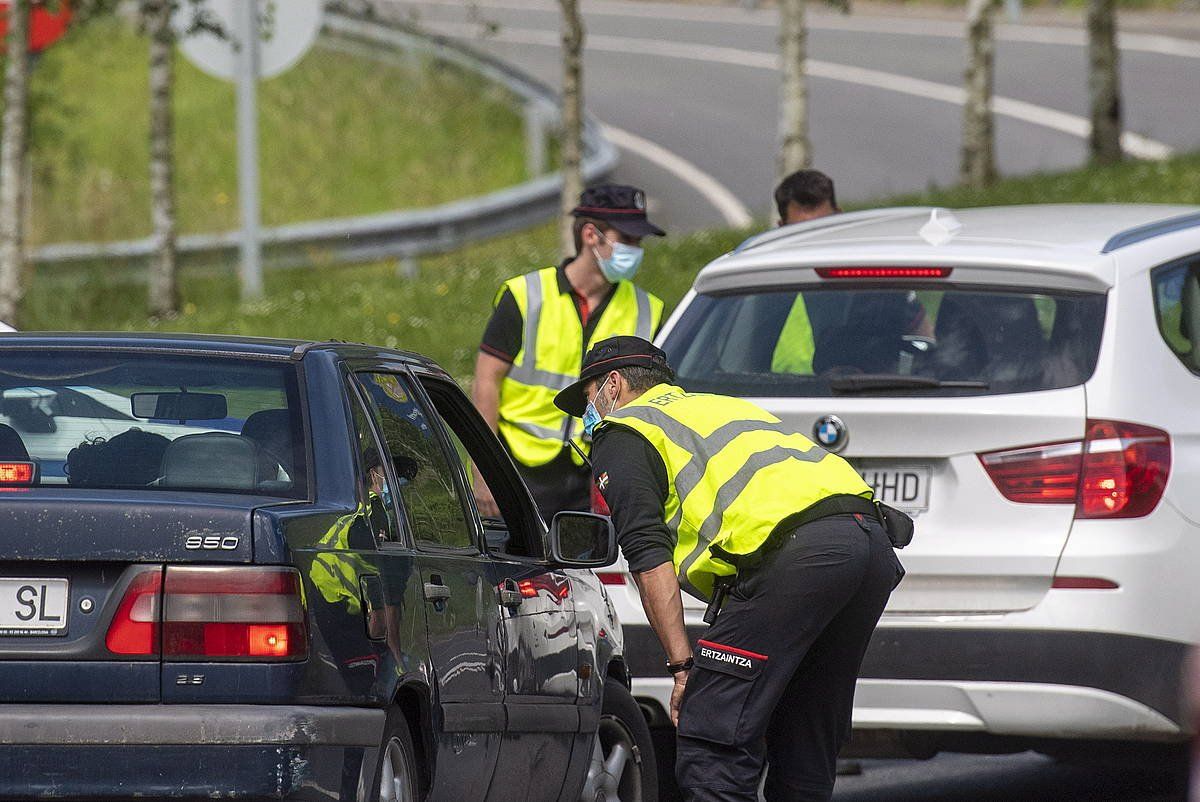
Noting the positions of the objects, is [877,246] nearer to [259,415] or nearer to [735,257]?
[735,257]

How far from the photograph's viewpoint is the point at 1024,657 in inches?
254

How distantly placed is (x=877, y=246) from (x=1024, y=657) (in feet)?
4.60

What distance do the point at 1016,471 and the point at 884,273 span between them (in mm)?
808

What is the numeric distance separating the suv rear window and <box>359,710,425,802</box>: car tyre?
2384 millimetres

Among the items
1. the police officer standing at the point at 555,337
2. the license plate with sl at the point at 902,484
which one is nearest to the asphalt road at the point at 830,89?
the police officer standing at the point at 555,337

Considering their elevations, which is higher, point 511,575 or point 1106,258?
point 1106,258

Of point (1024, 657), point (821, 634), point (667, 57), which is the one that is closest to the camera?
point (821, 634)

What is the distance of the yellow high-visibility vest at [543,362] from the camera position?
27.4 ft

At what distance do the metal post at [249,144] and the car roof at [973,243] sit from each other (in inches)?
430

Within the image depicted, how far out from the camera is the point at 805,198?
939 cm

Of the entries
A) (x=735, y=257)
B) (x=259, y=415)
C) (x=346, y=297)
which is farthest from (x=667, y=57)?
(x=259, y=415)

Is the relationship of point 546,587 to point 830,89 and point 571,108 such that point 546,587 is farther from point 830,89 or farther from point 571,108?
point 830,89

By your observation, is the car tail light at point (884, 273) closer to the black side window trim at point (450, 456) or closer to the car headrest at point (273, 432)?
the black side window trim at point (450, 456)

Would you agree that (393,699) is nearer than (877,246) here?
Yes
